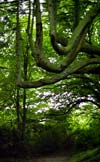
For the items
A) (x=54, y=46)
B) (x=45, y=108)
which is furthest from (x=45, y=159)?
(x=54, y=46)

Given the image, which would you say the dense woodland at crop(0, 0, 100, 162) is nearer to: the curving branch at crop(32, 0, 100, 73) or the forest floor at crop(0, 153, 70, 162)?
the forest floor at crop(0, 153, 70, 162)

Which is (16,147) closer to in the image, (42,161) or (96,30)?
(42,161)

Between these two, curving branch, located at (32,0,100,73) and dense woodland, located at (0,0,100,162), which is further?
dense woodland, located at (0,0,100,162)

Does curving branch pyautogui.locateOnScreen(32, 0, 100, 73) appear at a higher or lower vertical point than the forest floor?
higher

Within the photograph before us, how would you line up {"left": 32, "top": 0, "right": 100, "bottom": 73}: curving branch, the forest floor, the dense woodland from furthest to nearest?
the dense woodland, the forest floor, {"left": 32, "top": 0, "right": 100, "bottom": 73}: curving branch

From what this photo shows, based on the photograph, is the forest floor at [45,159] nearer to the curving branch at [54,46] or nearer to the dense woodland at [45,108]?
the dense woodland at [45,108]

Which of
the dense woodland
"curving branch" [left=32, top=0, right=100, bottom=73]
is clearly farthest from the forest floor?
"curving branch" [left=32, top=0, right=100, bottom=73]

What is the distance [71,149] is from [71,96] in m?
3.66

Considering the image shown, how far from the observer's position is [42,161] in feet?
66.9

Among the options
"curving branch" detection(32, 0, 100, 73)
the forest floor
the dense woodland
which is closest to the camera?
"curving branch" detection(32, 0, 100, 73)

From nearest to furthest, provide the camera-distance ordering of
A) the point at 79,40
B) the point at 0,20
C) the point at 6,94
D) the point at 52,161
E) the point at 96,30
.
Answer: the point at 79,40 < the point at 0,20 < the point at 52,161 < the point at 96,30 < the point at 6,94

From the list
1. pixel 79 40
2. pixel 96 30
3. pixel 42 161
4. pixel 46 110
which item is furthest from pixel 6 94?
pixel 79 40

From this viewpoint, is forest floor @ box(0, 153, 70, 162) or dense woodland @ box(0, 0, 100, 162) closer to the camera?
forest floor @ box(0, 153, 70, 162)

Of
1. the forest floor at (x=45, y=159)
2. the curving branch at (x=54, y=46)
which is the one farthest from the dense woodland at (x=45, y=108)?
the curving branch at (x=54, y=46)
